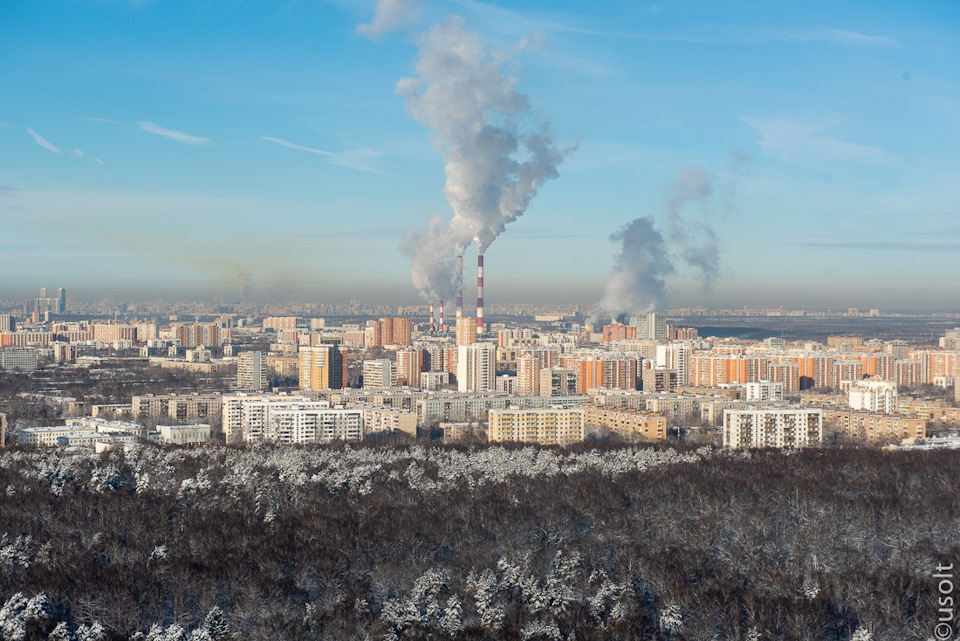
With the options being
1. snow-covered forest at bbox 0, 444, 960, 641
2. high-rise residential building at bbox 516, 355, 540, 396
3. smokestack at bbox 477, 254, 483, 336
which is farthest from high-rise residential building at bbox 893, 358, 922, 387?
snow-covered forest at bbox 0, 444, 960, 641

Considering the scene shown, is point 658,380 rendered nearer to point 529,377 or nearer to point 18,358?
point 529,377

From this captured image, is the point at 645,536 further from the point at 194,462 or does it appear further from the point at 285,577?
the point at 194,462

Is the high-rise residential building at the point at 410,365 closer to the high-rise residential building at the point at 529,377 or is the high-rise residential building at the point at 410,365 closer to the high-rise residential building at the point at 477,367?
the high-rise residential building at the point at 477,367

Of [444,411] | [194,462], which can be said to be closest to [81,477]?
[194,462]

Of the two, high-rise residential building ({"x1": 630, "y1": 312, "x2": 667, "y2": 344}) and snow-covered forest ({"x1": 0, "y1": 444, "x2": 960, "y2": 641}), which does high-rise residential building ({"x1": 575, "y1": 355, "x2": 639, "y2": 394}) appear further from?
snow-covered forest ({"x1": 0, "y1": 444, "x2": 960, "y2": 641})

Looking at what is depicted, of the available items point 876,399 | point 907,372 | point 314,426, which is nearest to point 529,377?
point 876,399

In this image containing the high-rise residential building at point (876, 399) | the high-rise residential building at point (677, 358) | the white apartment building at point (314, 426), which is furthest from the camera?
the high-rise residential building at point (677, 358)

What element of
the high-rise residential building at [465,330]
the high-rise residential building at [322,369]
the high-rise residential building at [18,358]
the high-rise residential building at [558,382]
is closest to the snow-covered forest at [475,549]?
the high-rise residential building at [558,382]
